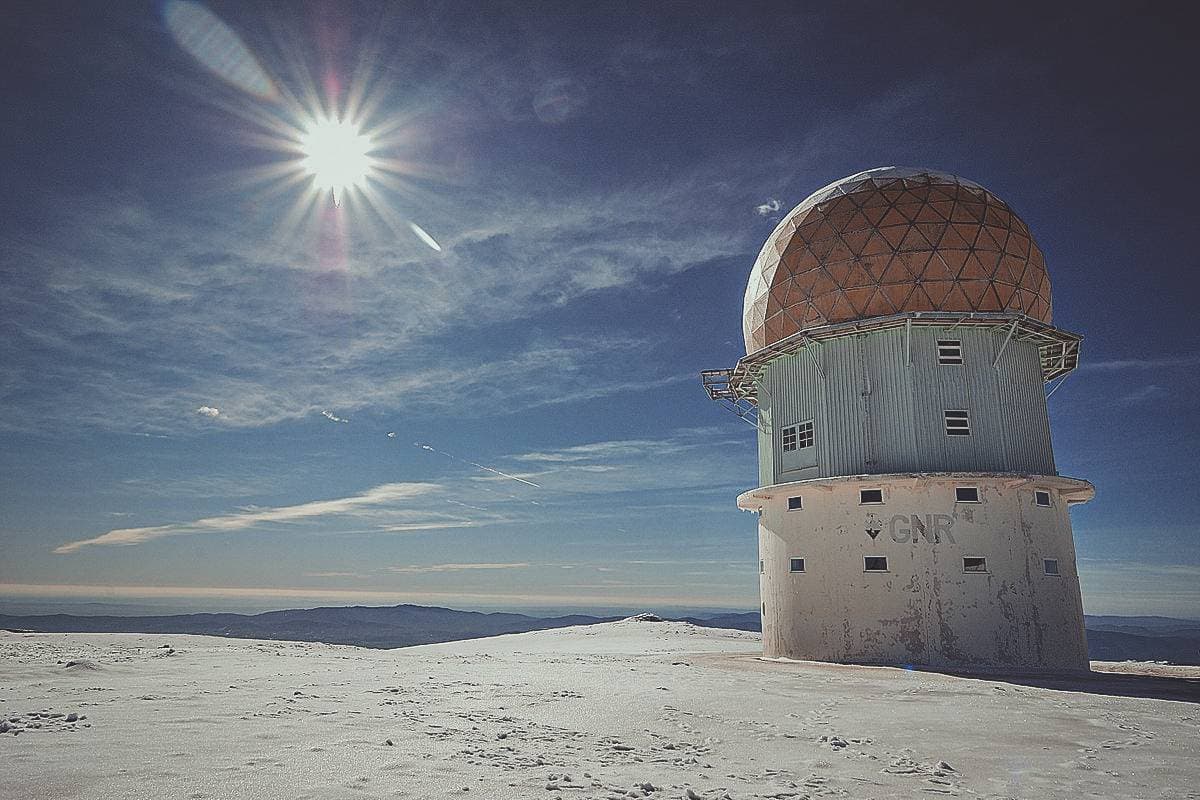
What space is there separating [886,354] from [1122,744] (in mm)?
12770

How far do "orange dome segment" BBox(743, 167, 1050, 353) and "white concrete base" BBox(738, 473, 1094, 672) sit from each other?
490 centimetres

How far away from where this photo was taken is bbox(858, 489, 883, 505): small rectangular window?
18.5 m

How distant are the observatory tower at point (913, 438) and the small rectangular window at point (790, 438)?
4 centimetres

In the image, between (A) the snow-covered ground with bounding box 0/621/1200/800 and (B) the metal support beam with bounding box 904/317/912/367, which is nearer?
(A) the snow-covered ground with bounding box 0/621/1200/800

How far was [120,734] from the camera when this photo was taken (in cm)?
645

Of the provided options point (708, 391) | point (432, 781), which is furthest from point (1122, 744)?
point (708, 391)

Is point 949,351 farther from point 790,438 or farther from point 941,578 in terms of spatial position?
point 941,578

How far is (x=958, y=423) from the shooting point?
1911cm

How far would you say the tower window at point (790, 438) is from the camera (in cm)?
2109

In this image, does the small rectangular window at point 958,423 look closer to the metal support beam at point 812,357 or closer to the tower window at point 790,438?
the metal support beam at point 812,357

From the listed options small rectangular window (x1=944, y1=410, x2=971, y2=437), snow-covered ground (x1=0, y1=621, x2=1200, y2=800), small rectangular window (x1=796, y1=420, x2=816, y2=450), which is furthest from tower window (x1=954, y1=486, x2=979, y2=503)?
snow-covered ground (x1=0, y1=621, x2=1200, y2=800)

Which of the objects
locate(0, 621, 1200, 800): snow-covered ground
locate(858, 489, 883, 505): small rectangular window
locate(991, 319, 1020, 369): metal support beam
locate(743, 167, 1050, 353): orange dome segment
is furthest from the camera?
locate(743, 167, 1050, 353): orange dome segment

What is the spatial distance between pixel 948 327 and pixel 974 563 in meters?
6.15

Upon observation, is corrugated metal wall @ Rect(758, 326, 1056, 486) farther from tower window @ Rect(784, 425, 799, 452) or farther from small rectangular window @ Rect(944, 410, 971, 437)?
tower window @ Rect(784, 425, 799, 452)
